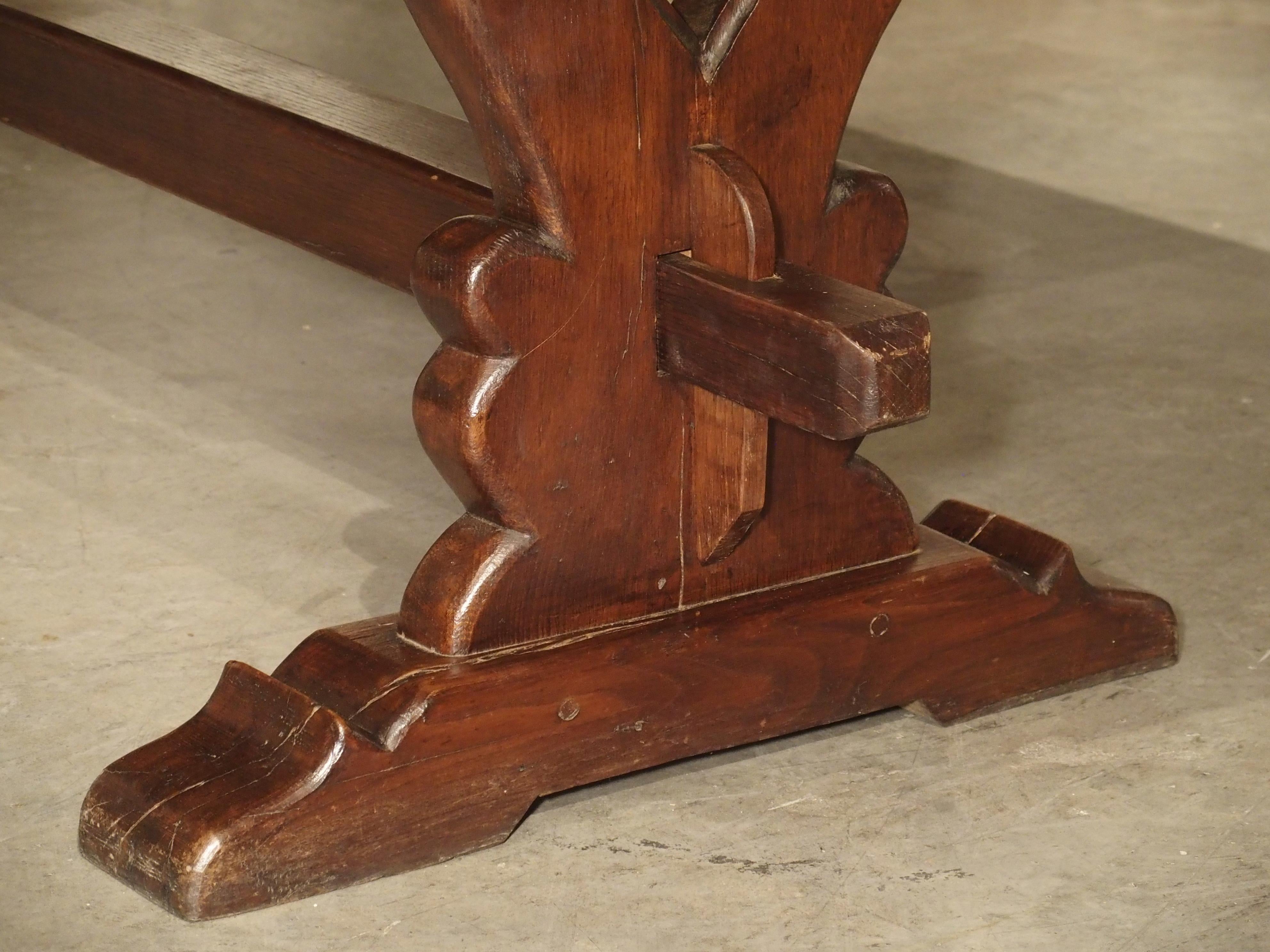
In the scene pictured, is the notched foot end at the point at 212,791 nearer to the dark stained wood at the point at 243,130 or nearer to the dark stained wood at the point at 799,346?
the dark stained wood at the point at 799,346

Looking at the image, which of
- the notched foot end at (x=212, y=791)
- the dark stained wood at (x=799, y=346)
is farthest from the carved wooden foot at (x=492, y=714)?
the dark stained wood at (x=799, y=346)

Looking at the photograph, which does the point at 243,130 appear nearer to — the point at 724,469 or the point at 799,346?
the point at 724,469

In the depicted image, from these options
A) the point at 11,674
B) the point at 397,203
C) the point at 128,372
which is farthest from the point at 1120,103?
the point at 11,674

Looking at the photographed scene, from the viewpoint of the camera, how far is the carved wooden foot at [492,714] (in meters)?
1.51

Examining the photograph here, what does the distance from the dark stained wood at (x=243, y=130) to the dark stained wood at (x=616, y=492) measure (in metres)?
0.29

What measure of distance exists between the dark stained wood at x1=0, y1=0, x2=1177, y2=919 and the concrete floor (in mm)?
68

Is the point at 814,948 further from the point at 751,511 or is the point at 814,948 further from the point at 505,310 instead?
the point at 505,310

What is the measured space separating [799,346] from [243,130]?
39.9 inches

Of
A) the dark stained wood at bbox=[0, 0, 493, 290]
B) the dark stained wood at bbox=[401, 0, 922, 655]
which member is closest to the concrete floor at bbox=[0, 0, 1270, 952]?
the dark stained wood at bbox=[401, 0, 922, 655]

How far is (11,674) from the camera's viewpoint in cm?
191

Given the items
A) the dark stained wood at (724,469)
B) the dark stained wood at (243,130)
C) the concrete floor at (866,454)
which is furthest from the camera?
the dark stained wood at (243,130)

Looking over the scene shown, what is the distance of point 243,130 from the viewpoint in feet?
7.39

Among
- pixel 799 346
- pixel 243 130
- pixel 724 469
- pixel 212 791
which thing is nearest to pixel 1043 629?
pixel 724 469

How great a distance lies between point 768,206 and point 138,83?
1.11m
